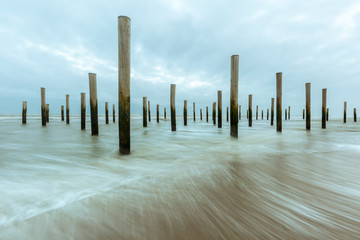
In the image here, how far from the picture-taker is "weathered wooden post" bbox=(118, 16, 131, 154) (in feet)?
10.5

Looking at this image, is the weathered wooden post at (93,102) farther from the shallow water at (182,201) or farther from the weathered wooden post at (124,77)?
the shallow water at (182,201)

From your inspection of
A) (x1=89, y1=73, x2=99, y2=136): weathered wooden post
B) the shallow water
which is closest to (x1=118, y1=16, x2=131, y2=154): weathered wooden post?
the shallow water

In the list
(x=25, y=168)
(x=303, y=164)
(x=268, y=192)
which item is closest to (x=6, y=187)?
(x=25, y=168)

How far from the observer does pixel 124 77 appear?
323 cm

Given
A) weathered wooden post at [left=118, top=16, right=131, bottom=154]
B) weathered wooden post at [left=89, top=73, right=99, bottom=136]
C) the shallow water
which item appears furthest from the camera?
weathered wooden post at [left=89, top=73, right=99, bottom=136]

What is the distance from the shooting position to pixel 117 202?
1459 mm

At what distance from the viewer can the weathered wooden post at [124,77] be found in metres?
3.19

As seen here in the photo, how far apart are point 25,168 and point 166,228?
2.54 m

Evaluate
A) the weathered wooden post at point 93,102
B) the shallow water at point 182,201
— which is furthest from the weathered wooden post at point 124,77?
the weathered wooden post at point 93,102

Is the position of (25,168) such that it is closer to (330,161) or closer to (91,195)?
(91,195)

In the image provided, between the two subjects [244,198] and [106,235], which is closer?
[106,235]

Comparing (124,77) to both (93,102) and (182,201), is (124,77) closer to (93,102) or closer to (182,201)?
(182,201)

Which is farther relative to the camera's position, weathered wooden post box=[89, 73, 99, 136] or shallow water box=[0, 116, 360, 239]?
weathered wooden post box=[89, 73, 99, 136]

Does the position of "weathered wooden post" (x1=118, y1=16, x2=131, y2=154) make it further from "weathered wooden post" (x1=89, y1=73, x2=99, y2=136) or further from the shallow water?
"weathered wooden post" (x1=89, y1=73, x2=99, y2=136)
